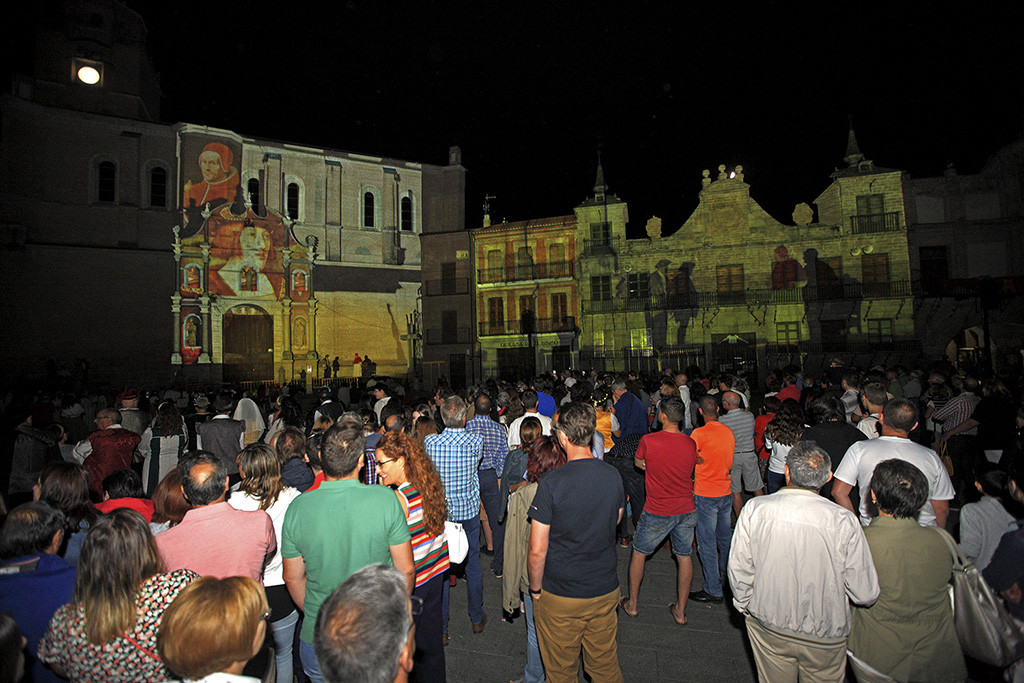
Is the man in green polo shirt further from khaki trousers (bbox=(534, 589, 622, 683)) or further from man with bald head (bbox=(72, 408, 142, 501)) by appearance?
man with bald head (bbox=(72, 408, 142, 501))

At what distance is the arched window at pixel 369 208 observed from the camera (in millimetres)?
35219

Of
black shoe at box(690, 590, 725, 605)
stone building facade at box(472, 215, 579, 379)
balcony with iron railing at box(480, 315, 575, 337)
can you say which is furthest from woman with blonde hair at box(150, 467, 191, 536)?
stone building facade at box(472, 215, 579, 379)

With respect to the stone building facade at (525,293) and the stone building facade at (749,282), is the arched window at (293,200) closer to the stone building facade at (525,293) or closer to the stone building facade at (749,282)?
the stone building facade at (525,293)

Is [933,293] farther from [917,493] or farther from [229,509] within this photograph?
[229,509]

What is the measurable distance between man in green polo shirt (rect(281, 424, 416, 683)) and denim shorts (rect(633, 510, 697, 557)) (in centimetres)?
273

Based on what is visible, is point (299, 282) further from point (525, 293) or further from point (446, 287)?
point (525, 293)

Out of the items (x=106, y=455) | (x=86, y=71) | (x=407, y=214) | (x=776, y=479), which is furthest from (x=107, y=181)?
(x=776, y=479)

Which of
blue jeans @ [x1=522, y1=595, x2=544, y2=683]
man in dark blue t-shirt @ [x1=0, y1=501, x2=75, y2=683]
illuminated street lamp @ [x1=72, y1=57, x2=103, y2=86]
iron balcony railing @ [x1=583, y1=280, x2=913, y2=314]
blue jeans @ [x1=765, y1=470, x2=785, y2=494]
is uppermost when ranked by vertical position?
illuminated street lamp @ [x1=72, y1=57, x2=103, y2=86]

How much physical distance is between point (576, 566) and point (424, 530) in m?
0.98

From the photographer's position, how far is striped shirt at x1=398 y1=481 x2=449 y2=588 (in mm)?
3355

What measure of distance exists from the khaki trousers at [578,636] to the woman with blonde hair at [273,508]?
174cm

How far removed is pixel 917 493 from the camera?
2861 mm

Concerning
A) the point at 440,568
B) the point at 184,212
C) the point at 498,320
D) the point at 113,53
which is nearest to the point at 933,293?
the point at 498,320

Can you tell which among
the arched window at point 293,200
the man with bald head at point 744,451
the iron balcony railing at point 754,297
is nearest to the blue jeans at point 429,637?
the man with bald head at point 744,451
